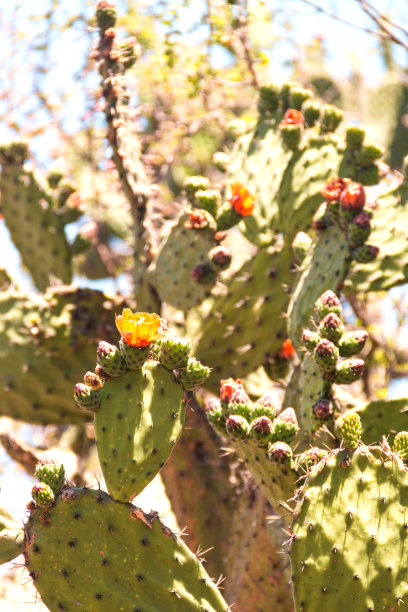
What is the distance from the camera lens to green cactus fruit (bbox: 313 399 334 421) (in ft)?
7.43

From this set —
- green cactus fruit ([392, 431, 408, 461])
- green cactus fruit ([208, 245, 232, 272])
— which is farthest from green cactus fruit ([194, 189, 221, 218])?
green cactus fruit ([392, 431, 408, 461])

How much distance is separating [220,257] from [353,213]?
0.52m

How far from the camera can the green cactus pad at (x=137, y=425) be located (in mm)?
2031

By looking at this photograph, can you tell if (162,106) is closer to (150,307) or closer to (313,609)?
(150,307)

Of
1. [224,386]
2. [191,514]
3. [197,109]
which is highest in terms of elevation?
[224,386]

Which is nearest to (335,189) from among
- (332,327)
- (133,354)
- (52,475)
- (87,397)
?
(332,327)

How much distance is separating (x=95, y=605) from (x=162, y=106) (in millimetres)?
3692

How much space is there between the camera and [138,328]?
80.8 inches

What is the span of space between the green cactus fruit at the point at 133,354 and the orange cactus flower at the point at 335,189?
92 cm

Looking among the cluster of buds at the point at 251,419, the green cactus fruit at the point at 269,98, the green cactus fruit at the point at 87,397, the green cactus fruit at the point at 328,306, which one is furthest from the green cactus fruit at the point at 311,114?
the green cactus fruit at the point at 87,397

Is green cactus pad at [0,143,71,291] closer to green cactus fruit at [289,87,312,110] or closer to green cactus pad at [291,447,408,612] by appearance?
green cactus fruit at [289,87,312,110]

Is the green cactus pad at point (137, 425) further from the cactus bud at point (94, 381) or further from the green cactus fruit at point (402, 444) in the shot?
the green cactus fruit at point (402, 444)

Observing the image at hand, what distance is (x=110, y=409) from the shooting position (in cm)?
209

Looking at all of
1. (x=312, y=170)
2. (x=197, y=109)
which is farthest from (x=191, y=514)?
(x=197, y=109)
